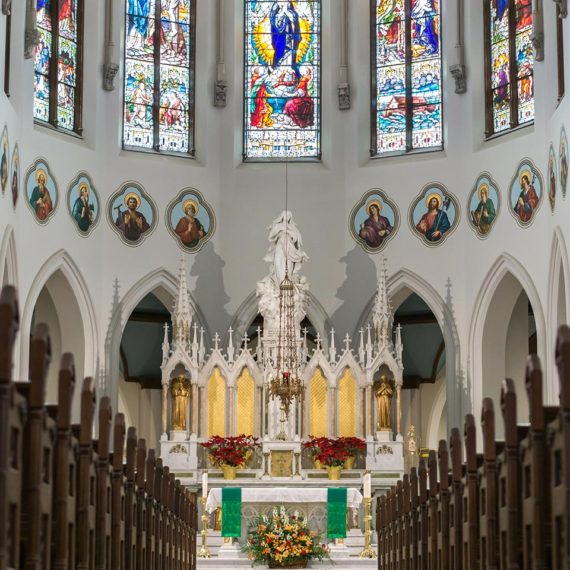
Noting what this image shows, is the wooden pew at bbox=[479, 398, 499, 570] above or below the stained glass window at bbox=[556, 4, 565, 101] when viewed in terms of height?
below

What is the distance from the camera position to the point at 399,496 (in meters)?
15.6

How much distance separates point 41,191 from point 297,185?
529 centimetres

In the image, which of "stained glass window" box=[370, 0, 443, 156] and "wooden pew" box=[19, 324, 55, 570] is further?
"stained glass window" box=[370, 0, 443, 156]

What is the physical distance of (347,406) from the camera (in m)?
23.4

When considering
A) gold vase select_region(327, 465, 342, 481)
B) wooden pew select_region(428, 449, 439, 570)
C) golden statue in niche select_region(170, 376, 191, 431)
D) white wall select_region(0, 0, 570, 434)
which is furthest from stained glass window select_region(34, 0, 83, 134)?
wooden pew select_region(428, 449, 439, 570)

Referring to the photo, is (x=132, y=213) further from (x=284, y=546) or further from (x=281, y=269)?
(x=284, y=546)

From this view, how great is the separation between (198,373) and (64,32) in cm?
696

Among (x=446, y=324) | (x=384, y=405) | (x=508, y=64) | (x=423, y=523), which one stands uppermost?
(x=508, y=64)

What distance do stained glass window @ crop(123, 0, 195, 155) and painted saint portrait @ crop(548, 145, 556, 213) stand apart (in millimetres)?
7258

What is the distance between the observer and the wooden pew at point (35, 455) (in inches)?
309

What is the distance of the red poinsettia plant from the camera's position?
22.4 m

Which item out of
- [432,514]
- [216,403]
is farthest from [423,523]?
[216,403]

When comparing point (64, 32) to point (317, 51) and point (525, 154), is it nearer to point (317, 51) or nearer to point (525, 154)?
point (317, 51)

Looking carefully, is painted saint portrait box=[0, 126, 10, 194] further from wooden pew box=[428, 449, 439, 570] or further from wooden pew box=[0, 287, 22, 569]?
wooden pew box=[0, 287, 22, 569]
